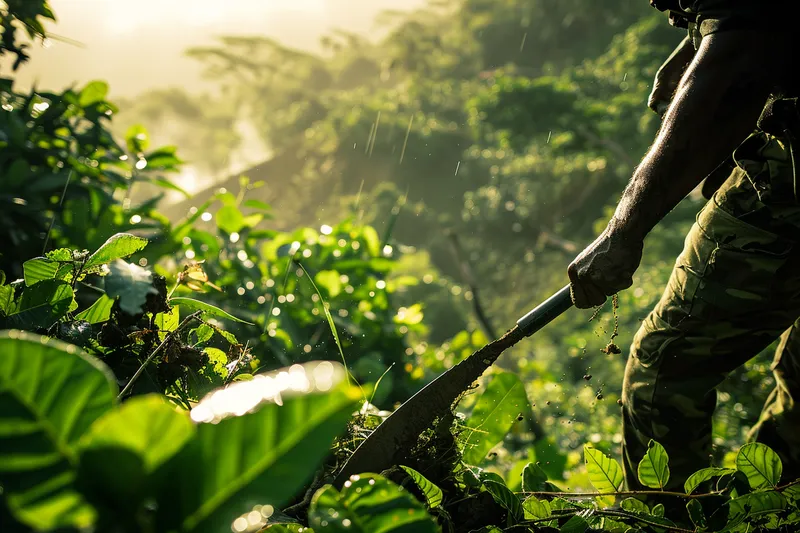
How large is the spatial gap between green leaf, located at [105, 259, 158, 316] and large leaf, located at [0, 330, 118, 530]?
298 millimetres

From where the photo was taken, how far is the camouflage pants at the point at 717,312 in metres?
1.29

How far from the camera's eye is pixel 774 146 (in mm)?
1300

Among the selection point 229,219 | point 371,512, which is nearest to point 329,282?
point 229,219

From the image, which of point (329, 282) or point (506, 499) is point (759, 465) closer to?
point (506, 499)

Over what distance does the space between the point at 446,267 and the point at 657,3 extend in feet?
60.2

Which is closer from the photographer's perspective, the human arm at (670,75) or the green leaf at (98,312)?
the green leaf at (98,312)

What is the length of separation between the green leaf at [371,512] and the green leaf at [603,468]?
57 centimetres

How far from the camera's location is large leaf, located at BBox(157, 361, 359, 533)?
1.00ft

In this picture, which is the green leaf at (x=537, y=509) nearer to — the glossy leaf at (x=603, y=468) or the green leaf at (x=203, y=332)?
the glossy leaf at (x=603, y=468)

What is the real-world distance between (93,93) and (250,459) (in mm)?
2041

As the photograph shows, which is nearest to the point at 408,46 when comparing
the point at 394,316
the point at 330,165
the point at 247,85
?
the point at 330,165

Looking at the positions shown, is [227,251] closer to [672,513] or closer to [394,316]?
[394,316]

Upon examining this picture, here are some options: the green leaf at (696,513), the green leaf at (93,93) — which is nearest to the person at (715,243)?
the green leaf at (696,513)

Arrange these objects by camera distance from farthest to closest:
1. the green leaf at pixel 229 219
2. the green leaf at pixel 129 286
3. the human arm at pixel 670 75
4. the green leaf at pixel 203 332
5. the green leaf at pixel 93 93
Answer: the green leaf at pixel 229 219 → the green leaf at pixel 93 93 → the human arm at pixel 670 75 → the green leaf at pixel 203 332 → the green leaf at pixel 129 286
